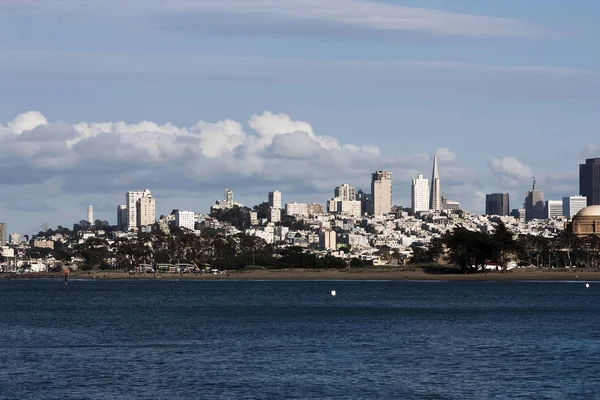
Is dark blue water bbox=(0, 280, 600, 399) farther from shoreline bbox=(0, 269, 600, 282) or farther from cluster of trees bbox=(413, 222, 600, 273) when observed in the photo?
cluster of trees bbox=(413, 222, 600, 273)

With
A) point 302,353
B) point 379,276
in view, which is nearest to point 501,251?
point 379,276

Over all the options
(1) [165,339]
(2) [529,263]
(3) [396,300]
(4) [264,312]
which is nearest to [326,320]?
(4) [264,312]

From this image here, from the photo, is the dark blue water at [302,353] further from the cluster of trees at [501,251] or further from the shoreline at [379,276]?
the cluster of trees at [501,251]

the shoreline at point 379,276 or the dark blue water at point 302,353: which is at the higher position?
the shoreline at point 379,276

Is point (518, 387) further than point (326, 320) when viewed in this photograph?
No

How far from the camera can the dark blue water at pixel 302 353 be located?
38406mm

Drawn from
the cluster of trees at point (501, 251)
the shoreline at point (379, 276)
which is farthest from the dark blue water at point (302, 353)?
the cluster of trees at point (501, 251)

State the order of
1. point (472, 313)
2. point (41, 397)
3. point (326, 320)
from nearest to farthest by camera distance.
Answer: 1. point (41, 397)
2. point (326, 320)
3. point (472, 313)

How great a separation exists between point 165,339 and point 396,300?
152 feet

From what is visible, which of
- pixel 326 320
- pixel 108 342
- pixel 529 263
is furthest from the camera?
pixel 529 263

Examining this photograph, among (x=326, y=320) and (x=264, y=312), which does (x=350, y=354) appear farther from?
(x=264, y=312)

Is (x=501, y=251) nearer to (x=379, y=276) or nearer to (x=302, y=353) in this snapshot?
(x=379, y=276)

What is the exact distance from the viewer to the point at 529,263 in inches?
7756

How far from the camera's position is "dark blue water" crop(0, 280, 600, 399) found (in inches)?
1512
